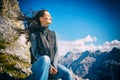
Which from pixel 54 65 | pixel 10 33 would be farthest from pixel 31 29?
pixel 10 33

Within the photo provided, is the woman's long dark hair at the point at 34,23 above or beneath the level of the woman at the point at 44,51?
above

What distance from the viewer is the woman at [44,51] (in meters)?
4.54

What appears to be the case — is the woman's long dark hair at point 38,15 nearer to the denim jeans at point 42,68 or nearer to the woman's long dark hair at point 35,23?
the woman's long dark hair at point 35,23

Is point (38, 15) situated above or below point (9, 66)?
above

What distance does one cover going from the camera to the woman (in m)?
4.54

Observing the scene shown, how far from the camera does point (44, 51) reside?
17.1ft

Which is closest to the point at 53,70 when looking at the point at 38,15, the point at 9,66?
the point at 38,15

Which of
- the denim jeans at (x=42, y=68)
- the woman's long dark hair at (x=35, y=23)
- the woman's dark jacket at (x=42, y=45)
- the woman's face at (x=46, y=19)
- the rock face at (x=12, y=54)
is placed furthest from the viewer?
the rock face at (x=12, y=54)

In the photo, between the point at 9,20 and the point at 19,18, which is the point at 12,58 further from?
the point at 9,20

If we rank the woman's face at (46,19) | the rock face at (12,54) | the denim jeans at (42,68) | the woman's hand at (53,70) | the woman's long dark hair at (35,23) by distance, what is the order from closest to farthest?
the denim jeans at (42,68) < the woman's hand at (53,70) < the woman's face at (46,19) < the woman's long dark hair at (35,23) < the rock face at (12,54)

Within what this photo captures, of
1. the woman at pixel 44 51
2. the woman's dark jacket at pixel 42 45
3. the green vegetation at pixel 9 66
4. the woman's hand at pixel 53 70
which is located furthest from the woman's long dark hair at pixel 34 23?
the green vegetation at pixel 9 66

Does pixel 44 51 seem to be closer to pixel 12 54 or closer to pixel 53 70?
pixel 53 70

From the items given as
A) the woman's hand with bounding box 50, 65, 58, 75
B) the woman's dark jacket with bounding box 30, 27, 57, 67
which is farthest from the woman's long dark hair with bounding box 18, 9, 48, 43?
the woman's hand with bounding box 50, 65, 58, 75

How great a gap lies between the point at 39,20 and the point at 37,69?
70.3 inches
